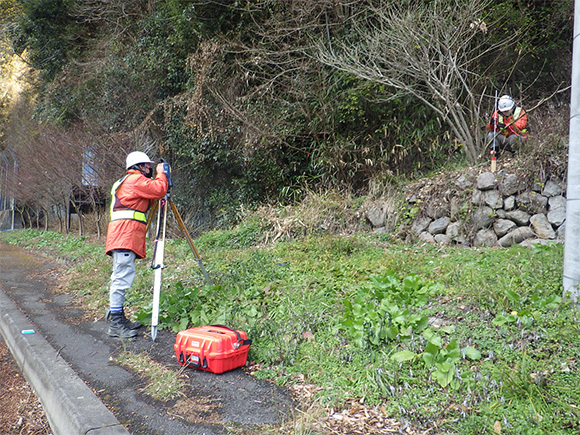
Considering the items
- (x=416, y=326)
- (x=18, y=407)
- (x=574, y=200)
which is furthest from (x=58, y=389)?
(x=574, y=200)

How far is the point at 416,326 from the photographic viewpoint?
376 cm

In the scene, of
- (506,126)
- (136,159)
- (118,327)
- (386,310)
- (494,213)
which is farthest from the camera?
(506,126)

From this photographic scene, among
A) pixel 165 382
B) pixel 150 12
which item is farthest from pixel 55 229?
pixel 165 382

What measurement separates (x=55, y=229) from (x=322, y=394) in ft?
62.5

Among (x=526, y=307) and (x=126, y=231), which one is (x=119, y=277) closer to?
(x=126, y=231)

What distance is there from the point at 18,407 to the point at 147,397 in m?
1.09

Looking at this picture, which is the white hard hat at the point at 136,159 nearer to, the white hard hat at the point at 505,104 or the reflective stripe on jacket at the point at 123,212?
the reflective stripe on jacket at the point at 123,212

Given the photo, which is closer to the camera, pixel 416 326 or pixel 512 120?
pixel 416 326

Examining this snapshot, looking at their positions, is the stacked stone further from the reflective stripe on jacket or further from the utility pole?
the reflective stripe on jacket

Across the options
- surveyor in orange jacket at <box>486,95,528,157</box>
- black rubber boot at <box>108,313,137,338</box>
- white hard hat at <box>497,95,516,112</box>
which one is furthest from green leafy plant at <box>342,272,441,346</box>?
white hard hat at <box>497,95,516,112</box>

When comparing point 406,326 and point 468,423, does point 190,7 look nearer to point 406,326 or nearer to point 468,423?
point 406,326

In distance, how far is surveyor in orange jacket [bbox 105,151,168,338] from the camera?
504 centimetres

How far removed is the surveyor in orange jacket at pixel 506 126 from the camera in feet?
25.8

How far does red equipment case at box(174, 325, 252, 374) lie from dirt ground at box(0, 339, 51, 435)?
1157 mm
